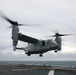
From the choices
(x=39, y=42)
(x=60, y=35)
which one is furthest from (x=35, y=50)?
(x=60, y=35)

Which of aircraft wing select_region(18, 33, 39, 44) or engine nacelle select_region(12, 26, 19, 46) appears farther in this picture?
aircraft wing select_region(18, 33, 39, 44)

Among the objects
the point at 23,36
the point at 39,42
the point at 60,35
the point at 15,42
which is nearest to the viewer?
the point at 15,42

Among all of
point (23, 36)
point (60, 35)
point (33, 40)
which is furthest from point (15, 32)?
point (60, 35)

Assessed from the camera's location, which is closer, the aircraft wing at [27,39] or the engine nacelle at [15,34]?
the engine nacelle at [15,34]

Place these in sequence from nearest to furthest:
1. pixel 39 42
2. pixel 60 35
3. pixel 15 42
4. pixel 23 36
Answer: pixel 15 42
pixel 23 36
pixel 39 42
pixel 60 35

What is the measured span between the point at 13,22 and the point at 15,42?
5.46m

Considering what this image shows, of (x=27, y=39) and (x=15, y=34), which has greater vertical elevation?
(x=27, y=39)

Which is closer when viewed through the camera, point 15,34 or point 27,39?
point 15,34

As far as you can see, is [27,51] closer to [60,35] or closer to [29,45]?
[29,45]

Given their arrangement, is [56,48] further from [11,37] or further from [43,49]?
[11,37]

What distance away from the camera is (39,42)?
61562mm

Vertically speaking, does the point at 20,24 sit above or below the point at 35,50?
above

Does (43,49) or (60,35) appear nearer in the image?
(43,49)

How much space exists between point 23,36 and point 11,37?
6.90 m
